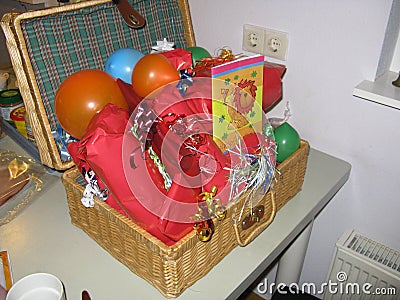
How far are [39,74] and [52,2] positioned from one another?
632mm

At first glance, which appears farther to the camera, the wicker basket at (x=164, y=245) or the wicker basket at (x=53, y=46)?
the wicker basket at (x=53, y=46)

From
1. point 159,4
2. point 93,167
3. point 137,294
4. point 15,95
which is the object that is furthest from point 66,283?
point 159,4

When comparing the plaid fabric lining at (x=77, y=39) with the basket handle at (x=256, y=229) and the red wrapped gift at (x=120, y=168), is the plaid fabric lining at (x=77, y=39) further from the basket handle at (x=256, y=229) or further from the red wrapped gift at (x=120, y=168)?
the basket handle at (x=256, y=229)

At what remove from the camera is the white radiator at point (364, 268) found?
107 cm

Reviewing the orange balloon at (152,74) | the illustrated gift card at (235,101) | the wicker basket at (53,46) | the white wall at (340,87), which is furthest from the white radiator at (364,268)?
the wicker basket at (53,46)

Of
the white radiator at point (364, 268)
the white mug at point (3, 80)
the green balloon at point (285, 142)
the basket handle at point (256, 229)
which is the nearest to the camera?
the basket handle at point (256, 229)

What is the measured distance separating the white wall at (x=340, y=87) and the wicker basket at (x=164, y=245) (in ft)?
0.69

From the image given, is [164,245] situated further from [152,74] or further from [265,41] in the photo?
[265,41]

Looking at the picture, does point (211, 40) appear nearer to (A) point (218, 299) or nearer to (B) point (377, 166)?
(B) point (377, 166)

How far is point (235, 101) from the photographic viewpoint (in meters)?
0.84

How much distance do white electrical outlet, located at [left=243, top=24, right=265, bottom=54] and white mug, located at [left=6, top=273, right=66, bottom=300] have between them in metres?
A: 0.80

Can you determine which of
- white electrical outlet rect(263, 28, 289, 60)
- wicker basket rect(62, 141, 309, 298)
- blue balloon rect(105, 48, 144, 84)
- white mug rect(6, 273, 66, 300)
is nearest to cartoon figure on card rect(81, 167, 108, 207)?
wicker basket rect(62, 141, 309, 298)

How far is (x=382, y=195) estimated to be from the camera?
3.59 feet

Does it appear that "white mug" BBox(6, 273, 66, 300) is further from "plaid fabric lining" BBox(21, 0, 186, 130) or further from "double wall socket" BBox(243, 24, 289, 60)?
"double wall socket" BBox(243, 24, 289, 60)
